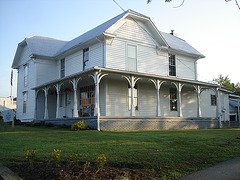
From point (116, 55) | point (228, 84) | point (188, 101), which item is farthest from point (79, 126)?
point (228, 84)

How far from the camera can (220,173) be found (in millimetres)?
4715

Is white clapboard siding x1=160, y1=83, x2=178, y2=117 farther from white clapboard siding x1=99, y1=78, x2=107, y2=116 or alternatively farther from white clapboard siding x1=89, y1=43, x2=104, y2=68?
white clapboard siding x1=89, y1=43, x2=104, y2=68

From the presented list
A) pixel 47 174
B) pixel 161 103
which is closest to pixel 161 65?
pixel 161 103

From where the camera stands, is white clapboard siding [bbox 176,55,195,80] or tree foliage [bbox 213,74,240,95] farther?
tree foliage [bbox 213,74,240,95]

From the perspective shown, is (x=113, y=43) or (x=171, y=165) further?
(x=113, y=43)

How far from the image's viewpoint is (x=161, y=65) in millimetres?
19766

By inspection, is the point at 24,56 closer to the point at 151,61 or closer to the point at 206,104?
the point at 151,61

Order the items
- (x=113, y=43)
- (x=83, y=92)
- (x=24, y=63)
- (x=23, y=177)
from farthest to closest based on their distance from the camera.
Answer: (x=24, y=63) < (x=83, y=92) < (x=113, y=43) < (x=23, y=177)

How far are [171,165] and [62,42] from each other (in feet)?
71.4

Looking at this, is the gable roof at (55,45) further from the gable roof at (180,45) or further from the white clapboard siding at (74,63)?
the white clapboard siding at (74,63)

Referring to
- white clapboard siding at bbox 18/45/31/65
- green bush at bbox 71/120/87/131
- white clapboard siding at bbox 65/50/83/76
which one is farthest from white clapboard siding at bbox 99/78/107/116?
white clapboard siding at bbox 18/45/31/65

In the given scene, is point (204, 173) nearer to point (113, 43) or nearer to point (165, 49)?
point (113, 43)

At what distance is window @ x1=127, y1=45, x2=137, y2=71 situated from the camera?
17703mm

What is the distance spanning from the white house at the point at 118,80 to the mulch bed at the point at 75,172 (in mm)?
8306
